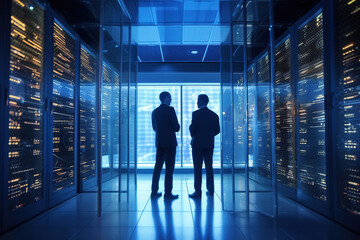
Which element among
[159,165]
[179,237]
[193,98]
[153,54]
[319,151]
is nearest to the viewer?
[179,237]

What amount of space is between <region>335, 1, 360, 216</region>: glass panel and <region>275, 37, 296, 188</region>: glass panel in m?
1.09

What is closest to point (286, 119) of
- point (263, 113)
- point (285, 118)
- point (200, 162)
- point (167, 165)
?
point (285, 118)

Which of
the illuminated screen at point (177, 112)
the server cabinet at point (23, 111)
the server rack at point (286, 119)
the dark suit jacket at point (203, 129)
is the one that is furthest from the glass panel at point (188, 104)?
the server cabinet at point (23, 111)

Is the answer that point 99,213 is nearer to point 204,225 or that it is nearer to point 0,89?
point 204,225

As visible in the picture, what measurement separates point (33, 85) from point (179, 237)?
2.32m

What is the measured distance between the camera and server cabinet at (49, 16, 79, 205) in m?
3.31

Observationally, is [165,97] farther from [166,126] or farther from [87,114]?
[87,114]

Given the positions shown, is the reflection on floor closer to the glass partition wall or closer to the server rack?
the glass partition wall

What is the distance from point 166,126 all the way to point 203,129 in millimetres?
583

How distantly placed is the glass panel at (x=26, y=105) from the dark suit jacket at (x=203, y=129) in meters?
2.12

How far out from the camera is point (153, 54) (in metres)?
6.07

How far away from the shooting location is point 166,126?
383cm

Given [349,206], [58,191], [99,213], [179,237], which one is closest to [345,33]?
[349,206]

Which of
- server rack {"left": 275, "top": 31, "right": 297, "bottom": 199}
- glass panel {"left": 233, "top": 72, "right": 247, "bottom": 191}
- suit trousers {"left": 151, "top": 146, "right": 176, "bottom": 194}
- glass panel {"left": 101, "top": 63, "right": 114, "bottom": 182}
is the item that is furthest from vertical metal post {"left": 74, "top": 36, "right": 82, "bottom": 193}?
server rack {"left": 275, "top": 31, "right": 297, "bottom": 199}
